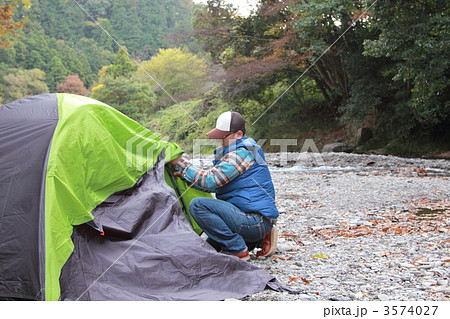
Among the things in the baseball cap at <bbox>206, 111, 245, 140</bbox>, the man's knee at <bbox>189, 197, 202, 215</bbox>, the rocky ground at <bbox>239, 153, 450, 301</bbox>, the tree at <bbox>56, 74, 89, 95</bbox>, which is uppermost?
the tree at <bbox>56, 74, 89, 95</bbox>

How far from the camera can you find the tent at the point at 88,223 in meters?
2.98

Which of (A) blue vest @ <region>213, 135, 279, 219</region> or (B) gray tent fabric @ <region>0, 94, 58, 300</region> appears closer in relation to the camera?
(B) gray tent fabric @ <region>0, 94, 58, 300</region>

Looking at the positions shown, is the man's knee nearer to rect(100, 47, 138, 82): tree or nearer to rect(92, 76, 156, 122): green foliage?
rect(92, 76, 156, 122): green foliage

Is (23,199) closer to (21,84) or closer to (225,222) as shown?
(225,222)

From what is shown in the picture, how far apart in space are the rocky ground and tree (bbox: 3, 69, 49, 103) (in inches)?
1438

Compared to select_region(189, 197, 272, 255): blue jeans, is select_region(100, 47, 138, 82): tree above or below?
above

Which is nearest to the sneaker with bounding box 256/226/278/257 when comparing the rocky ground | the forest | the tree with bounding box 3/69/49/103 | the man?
the rocky ground

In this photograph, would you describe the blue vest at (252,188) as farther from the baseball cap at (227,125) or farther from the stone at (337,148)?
the stone at (337,148)

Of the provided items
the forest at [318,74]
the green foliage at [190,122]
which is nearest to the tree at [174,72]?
the forest at [318,74]

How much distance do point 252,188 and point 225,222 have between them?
0.39 metres

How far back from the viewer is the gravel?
3167 millimetres

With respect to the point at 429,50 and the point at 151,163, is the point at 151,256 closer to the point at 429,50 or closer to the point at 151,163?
the point at 151,163

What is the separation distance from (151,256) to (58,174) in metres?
0.95

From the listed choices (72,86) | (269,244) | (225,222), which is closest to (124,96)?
(72,86)
